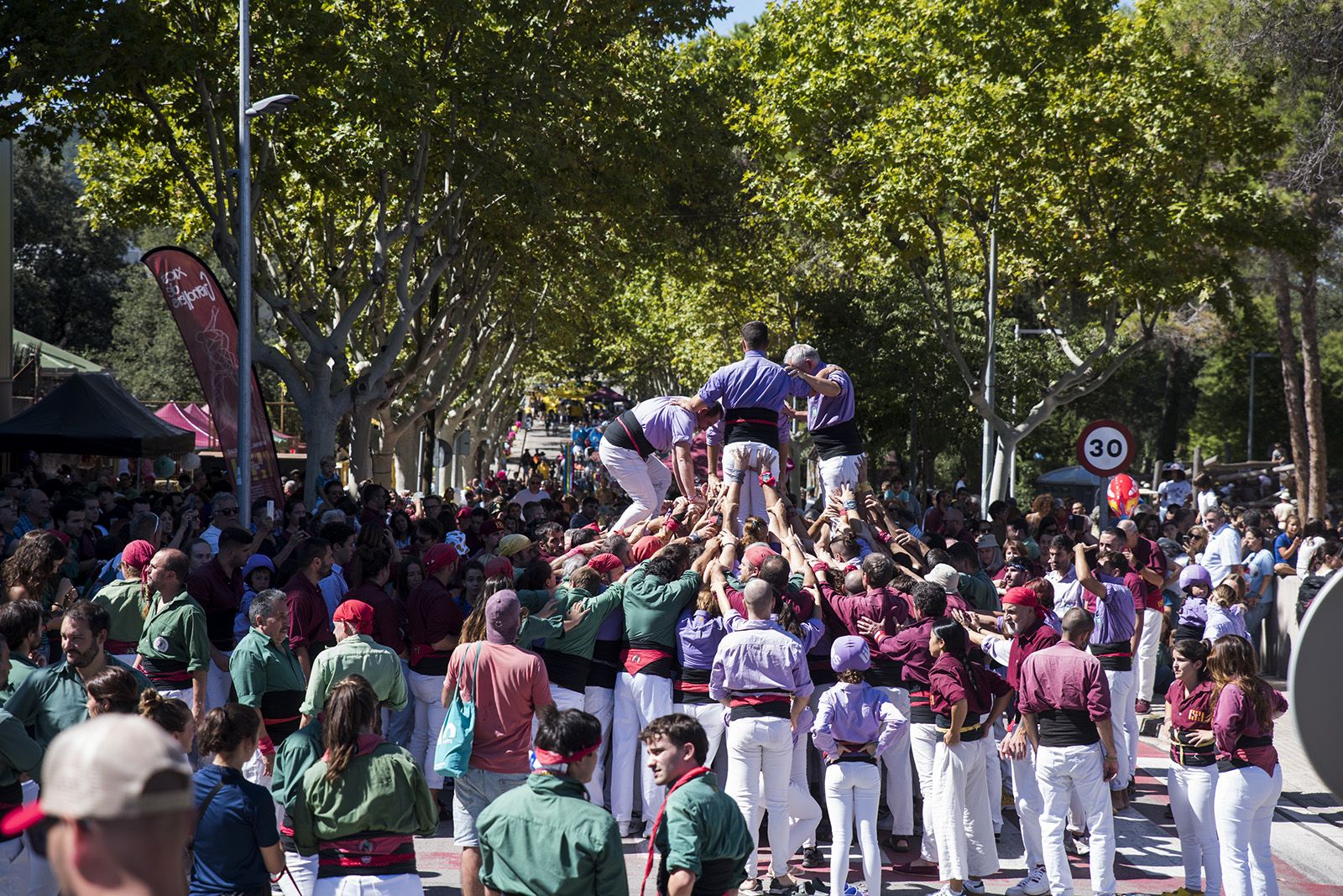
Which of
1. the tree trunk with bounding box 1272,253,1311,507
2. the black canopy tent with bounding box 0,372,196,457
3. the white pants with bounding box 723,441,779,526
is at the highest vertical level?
the tree trunk with bounding box 1272,253,1311,507

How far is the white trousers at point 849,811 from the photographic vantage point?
8.09m

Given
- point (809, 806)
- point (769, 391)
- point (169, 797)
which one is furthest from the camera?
point (769, 391)

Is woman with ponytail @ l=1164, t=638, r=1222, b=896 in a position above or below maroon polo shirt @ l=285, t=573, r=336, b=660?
below

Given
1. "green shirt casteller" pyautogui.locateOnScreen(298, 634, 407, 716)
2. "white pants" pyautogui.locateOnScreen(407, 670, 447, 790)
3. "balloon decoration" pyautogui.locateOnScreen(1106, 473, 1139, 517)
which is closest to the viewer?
"green shirt casteller" pyautogui.locateOnScreen(298, 634, 407, 716)

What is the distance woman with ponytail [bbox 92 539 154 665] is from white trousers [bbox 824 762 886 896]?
4.41 meters

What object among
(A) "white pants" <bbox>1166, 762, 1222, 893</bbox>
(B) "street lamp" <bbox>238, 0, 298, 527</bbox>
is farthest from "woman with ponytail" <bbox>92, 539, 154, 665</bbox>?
(B) "street lamp" <bbox>238, 0, 298, 527</bbox>

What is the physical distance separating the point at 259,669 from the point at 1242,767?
5.52m

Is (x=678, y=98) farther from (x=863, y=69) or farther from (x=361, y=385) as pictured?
(x=361, y=385)

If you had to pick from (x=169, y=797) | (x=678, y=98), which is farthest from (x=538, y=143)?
(x=169, y=797)

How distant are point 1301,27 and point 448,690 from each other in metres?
23.8

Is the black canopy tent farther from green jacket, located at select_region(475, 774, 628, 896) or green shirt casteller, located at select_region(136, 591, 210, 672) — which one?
green jacket, located at select_region(475, 774, 628, 896)

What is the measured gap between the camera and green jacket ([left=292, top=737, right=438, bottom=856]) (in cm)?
552

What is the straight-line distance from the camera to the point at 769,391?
457 inches

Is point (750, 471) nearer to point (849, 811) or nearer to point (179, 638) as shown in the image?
point (849, 811)
